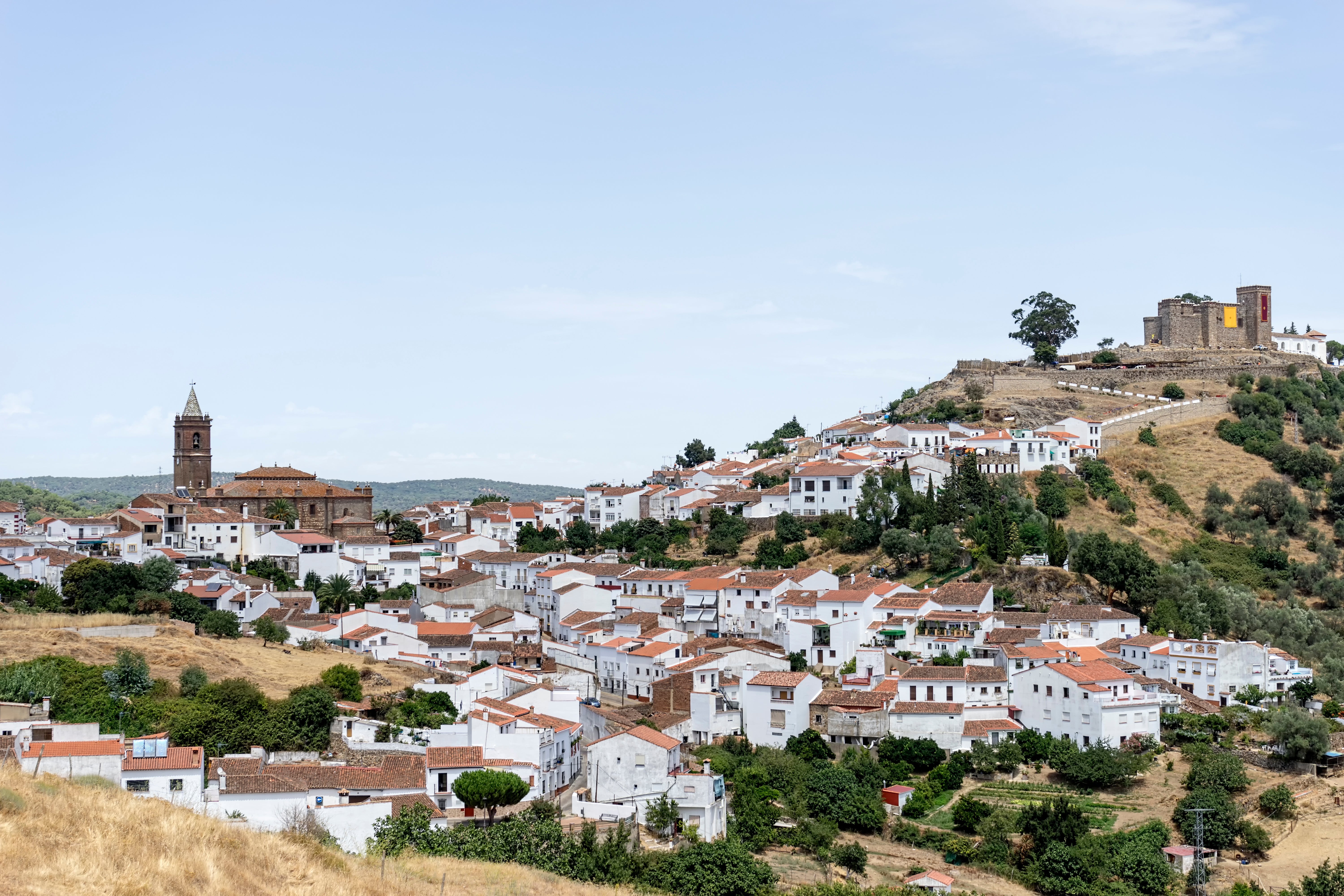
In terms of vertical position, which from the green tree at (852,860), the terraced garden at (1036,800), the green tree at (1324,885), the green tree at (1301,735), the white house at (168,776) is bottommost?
the green tree at (852,860)

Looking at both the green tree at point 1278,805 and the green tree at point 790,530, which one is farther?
the green tree at point 790,530

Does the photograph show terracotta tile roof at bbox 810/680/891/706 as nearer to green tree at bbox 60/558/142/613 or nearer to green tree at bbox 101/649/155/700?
green tree at bbox 101/649/155/700

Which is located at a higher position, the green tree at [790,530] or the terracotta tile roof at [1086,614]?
the green tree at [790,530]

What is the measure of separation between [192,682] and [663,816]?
498 inches

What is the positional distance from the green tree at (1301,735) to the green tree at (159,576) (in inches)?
1298

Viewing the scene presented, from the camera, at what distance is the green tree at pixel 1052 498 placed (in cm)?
5106

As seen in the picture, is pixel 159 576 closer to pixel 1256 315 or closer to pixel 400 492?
pixel 1256 315

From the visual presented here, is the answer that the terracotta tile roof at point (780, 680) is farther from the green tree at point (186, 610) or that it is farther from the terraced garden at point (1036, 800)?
the green tree at point (186, 610)

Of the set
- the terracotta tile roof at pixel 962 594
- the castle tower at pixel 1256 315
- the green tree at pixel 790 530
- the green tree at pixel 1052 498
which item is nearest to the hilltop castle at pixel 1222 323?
the castle tower at pixel 1256 315

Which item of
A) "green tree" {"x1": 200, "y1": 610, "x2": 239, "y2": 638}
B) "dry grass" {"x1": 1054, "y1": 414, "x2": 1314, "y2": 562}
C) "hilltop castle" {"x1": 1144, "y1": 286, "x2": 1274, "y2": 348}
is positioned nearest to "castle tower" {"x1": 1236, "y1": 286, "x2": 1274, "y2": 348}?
"hilltop castle" {"x1": 1144, "y1": 286, "x2": 1274, "y2": 348}

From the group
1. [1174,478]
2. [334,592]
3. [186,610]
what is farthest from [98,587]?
[1174,478]

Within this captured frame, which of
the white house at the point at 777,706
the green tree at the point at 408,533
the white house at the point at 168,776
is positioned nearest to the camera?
the white house at the point at 168,776

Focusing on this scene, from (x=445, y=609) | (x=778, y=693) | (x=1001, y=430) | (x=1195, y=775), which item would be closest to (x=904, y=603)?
(x=778, y=693)

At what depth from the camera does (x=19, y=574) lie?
44.2 meters
